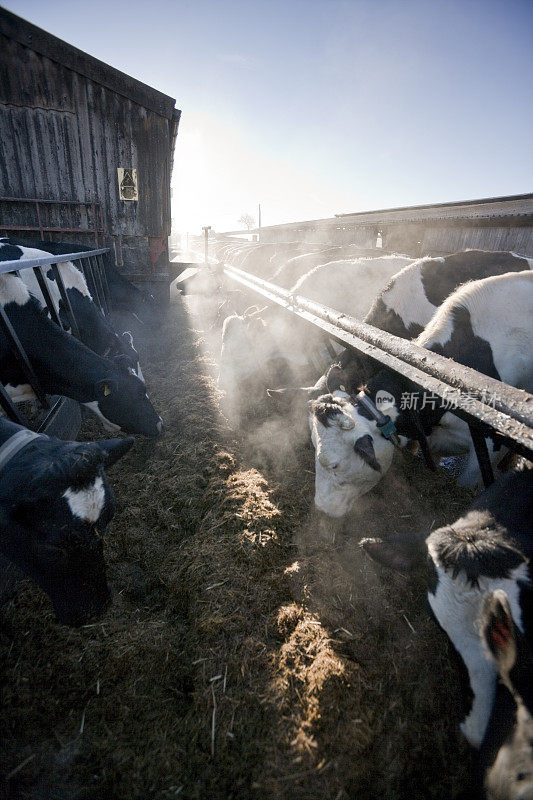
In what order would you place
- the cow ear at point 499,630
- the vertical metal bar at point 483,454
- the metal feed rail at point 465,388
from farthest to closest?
the vertical metal bar at point 483,454 < the metal feed rail at point 465,388 < the cow ear at point 499,630

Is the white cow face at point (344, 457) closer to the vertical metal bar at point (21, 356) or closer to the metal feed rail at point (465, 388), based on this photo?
the metal feed rail at point (465, 388)

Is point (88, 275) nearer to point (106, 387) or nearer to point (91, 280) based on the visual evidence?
point (91, 280)

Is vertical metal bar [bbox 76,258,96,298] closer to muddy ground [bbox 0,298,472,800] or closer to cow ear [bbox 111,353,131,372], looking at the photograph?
cow ear [bbox 111,353,131,372]

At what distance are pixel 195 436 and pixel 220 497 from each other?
1323mm

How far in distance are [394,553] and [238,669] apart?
3.78 ft

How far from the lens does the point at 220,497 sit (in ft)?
11.0

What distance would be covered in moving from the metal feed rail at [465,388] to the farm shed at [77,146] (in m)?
8.66

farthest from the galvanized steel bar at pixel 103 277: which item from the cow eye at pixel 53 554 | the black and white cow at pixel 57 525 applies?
the cow eye at pixel 53 554

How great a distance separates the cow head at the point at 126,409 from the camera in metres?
4.48

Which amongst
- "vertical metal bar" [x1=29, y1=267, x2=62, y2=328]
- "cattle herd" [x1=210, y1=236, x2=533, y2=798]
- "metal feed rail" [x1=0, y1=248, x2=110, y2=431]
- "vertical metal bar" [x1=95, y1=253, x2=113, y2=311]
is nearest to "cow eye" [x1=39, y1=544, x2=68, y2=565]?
"metal feed rail" [x1=0, y1=248, x2=110, y2=431]

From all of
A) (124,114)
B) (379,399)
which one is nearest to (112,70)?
(124,114)

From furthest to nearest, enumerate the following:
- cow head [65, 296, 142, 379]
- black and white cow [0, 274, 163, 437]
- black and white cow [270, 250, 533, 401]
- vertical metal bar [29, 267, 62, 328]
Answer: cow head [65, 296, 142, 379]
black and white cow [270, 250, 533, 401]
vertical metal bar [29, 267, 62, 328]
black and white cow [0, 274, 163, 437]

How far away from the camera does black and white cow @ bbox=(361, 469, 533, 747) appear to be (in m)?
1.65

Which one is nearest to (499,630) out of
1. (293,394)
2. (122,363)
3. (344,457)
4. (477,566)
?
(477,566)
